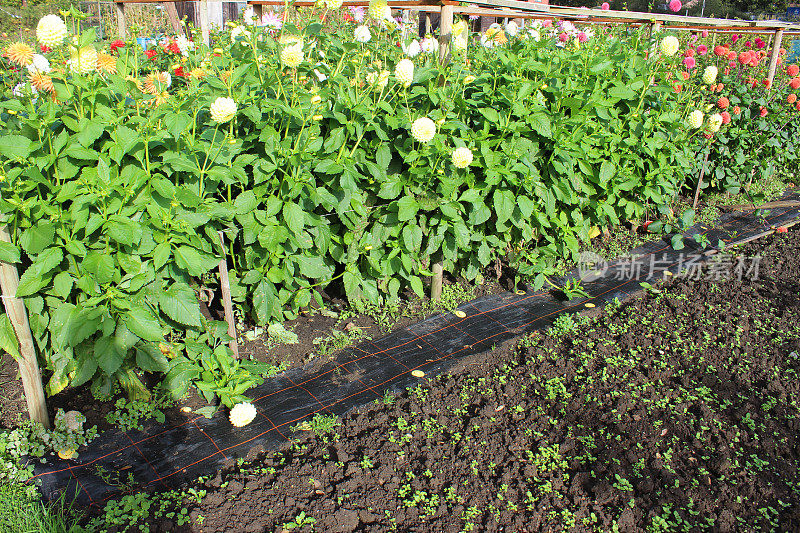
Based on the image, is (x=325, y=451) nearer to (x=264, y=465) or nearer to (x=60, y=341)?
(x=264, y=465)

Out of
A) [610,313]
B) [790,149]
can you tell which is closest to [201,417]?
[610,313]

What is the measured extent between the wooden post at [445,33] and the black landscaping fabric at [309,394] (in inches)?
55.9

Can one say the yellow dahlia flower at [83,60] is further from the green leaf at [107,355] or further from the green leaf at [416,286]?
the green leaf at [416,286]

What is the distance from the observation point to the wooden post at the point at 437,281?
10.9 feet

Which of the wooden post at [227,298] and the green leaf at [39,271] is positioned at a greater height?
the green leaf at [39,271]

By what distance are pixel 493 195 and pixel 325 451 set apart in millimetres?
1615

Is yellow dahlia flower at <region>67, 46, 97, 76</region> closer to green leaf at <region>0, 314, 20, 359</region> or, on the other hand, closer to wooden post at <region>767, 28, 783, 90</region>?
green leaf at <region>0, 314, 20, 359</region>

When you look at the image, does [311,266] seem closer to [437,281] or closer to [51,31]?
[437,281]

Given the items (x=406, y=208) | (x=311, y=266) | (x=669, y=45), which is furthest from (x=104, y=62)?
(x=669, y=45)

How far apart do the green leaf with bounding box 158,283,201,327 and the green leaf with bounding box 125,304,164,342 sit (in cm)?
9

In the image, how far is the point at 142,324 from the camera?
7.16ft

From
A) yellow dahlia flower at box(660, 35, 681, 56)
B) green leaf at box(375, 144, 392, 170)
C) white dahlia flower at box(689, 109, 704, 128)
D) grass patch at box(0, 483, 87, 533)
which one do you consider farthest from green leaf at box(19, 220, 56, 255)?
white dahlia flower at box(689, 109, 704, 128)

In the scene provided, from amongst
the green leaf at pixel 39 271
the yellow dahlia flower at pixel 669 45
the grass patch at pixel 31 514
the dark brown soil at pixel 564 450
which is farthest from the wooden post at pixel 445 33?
the grass patch at pixel 31 514

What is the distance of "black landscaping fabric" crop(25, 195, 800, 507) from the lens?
2131 mm
